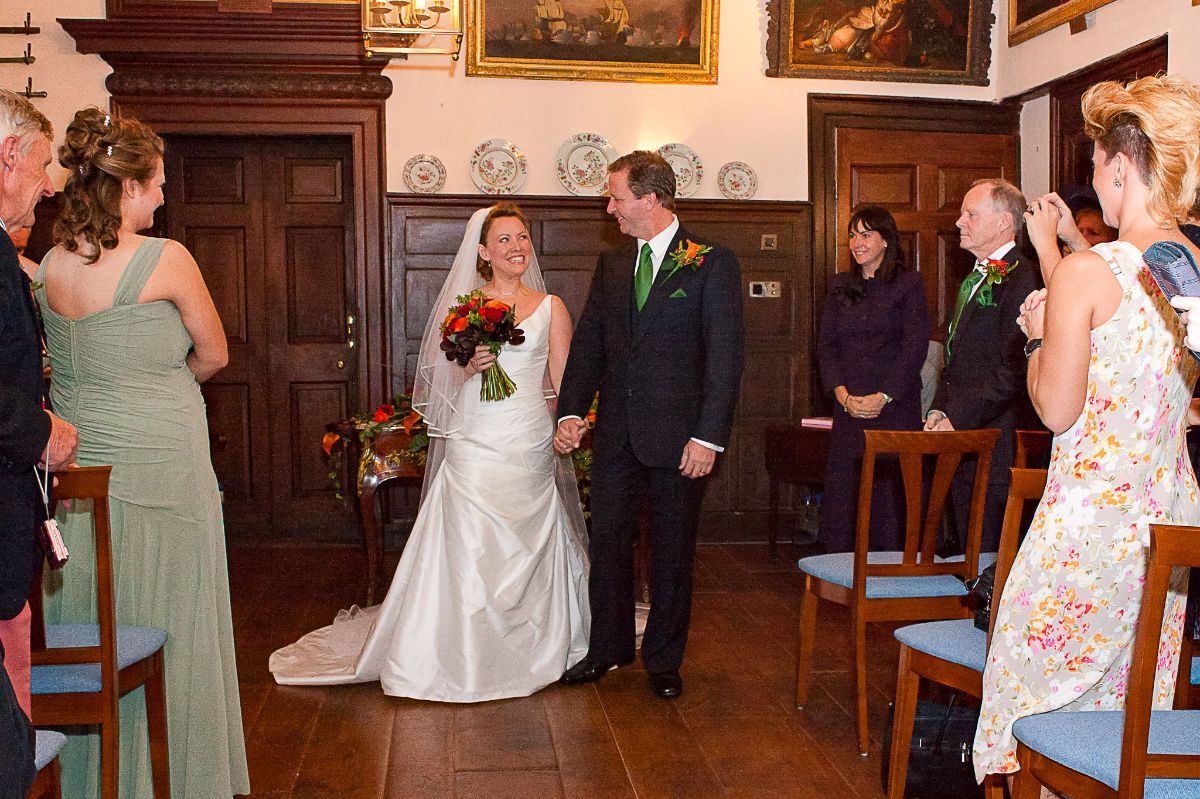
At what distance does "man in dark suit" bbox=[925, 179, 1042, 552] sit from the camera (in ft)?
13.1

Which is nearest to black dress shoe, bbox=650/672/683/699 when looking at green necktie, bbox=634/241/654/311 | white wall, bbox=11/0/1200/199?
green necktie, bbox=634/241/654/311

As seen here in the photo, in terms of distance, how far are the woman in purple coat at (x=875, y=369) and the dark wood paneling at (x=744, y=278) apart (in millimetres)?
1841

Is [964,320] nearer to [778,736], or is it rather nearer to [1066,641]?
[778,736]

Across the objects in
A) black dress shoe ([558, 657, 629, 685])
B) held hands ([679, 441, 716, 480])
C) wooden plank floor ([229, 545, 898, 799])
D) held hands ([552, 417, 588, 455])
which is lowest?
wooden plank floor ([229, 545, 898, 799])

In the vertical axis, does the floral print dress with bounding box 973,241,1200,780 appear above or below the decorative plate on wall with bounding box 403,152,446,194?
below

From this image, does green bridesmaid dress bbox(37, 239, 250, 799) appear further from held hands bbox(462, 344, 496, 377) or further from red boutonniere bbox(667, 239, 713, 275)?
red boutonniere bbox(667, 239, 713, 275)

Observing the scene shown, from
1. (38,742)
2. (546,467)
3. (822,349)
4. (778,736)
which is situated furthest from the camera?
(822,349)

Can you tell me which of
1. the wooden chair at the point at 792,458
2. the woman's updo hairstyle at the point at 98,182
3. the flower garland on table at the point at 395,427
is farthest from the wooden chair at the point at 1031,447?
the flower garland on table at the point at 395,427

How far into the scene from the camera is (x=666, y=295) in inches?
165

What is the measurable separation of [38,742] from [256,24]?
5.61m

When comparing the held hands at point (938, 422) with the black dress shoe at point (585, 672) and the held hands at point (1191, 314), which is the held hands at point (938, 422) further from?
the held hands at point (1191, 314)

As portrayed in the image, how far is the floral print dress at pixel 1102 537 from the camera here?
233cm

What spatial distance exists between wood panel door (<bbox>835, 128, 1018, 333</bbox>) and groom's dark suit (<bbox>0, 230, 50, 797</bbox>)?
19.6 feet

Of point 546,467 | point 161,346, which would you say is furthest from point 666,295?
point 161,346
